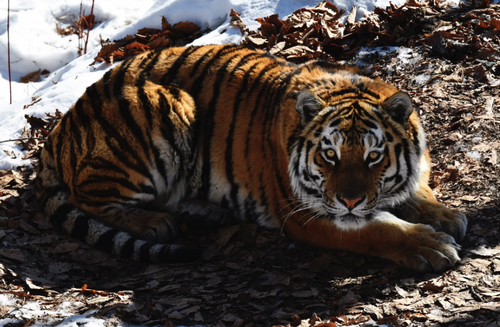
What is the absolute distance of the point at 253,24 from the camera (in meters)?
6.71

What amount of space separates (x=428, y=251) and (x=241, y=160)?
1.68 metres

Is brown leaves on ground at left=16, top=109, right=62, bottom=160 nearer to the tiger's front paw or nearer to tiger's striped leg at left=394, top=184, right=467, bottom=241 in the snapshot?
tiger's striped leg at left=394, top=184, right=467, bottom=241

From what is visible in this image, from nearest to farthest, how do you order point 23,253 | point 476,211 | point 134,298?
point 134,298, point 476,211, point 23,253

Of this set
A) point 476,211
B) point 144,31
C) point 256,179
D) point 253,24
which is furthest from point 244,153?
point 144,31

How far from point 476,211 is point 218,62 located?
2.41 m

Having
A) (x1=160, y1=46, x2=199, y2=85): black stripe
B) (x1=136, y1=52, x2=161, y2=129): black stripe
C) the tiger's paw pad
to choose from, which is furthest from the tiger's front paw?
(x1=160, y1=46, x2=199, y2=85): black stripe

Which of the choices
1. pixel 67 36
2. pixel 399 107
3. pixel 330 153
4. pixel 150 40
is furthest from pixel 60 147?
pixel 67 36

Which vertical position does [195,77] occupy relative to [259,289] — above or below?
above

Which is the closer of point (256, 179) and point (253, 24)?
point (256, 179)

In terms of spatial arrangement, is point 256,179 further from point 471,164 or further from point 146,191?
point 471,164

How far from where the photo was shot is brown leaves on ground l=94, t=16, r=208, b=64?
6824 mm

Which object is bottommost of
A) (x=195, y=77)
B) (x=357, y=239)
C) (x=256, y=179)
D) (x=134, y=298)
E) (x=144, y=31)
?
(x=134, y=298)

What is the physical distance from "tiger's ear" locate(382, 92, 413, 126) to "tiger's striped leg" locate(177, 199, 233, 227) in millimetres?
1640

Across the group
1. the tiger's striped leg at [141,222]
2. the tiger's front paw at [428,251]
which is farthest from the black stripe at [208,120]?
the tiger's front paw at [428,251]
